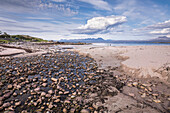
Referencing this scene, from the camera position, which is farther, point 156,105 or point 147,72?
point 147,72

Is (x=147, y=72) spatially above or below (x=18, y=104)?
above

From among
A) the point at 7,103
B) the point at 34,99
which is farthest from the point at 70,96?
the point at 7,103

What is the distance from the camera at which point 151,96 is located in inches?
210

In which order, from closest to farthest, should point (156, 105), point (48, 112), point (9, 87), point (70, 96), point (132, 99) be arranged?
point (48, 112) → point (156, 105) → point (132, 99) → point (70, 96) → point (9, 87)

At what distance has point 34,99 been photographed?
518cm

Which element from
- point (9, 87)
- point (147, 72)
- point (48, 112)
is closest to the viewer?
point (48, 112)

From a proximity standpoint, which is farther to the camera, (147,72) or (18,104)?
(147,72)

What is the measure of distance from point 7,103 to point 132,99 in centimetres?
713

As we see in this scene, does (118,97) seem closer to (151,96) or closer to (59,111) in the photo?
(151,96)

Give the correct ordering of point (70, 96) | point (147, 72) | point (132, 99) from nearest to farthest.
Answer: point (132, 99), point (70, 96), point (147, 72)

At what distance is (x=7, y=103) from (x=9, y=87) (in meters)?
2.07

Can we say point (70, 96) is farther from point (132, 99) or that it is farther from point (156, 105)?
point (156, 105)

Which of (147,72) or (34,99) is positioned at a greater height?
(147,72)

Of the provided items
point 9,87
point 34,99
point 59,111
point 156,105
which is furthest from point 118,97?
point 9,87
